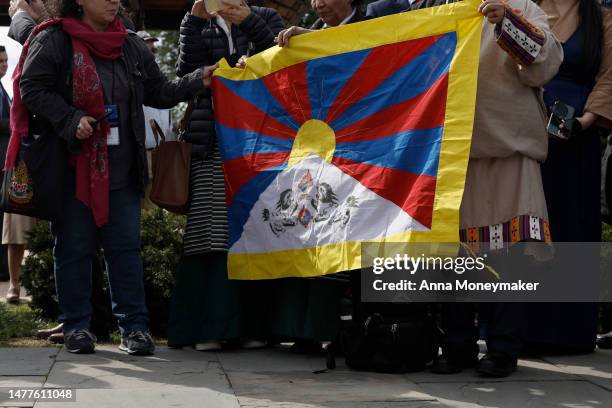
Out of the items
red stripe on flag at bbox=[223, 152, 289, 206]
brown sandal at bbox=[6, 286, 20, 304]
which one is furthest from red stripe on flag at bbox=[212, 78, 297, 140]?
brown sandal at bbox=[6, 286, 20, 304]

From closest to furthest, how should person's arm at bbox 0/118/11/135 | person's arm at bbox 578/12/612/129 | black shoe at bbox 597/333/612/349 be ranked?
1. person's arm at bbox 578/12/612/129
2. black shoe at bbox 597/333/612/349
3. person's arm at bbox 0/118/11/135

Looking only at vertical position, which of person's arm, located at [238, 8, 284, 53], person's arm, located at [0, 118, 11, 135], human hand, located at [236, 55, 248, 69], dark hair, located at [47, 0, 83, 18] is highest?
dark hair, located at [47, 0, 83, 18]

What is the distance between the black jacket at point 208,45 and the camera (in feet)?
20.0

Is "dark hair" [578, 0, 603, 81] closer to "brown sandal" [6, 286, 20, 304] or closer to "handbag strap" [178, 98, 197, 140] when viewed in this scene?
"handbag strap" [178, 98, 197, 140]

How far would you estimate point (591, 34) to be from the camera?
582cm

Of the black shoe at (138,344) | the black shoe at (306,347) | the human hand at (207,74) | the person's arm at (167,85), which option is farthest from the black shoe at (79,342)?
the human hand at (207,74)

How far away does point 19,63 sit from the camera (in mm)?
5949

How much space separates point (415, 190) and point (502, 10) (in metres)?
0.90

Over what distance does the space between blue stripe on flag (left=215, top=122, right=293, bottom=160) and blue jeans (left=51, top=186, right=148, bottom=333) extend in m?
0.55

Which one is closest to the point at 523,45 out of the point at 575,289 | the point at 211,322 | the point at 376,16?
the point at 376,16

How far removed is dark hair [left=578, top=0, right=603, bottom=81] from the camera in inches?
229

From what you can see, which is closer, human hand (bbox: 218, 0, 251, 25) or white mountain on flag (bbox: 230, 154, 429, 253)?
white mountain on flag (bbox: 230, 154, 429, 253)

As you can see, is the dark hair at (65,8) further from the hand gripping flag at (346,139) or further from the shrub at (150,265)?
the shrub at (150,265)

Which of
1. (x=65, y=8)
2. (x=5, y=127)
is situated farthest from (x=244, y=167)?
(x=5, y=127)
